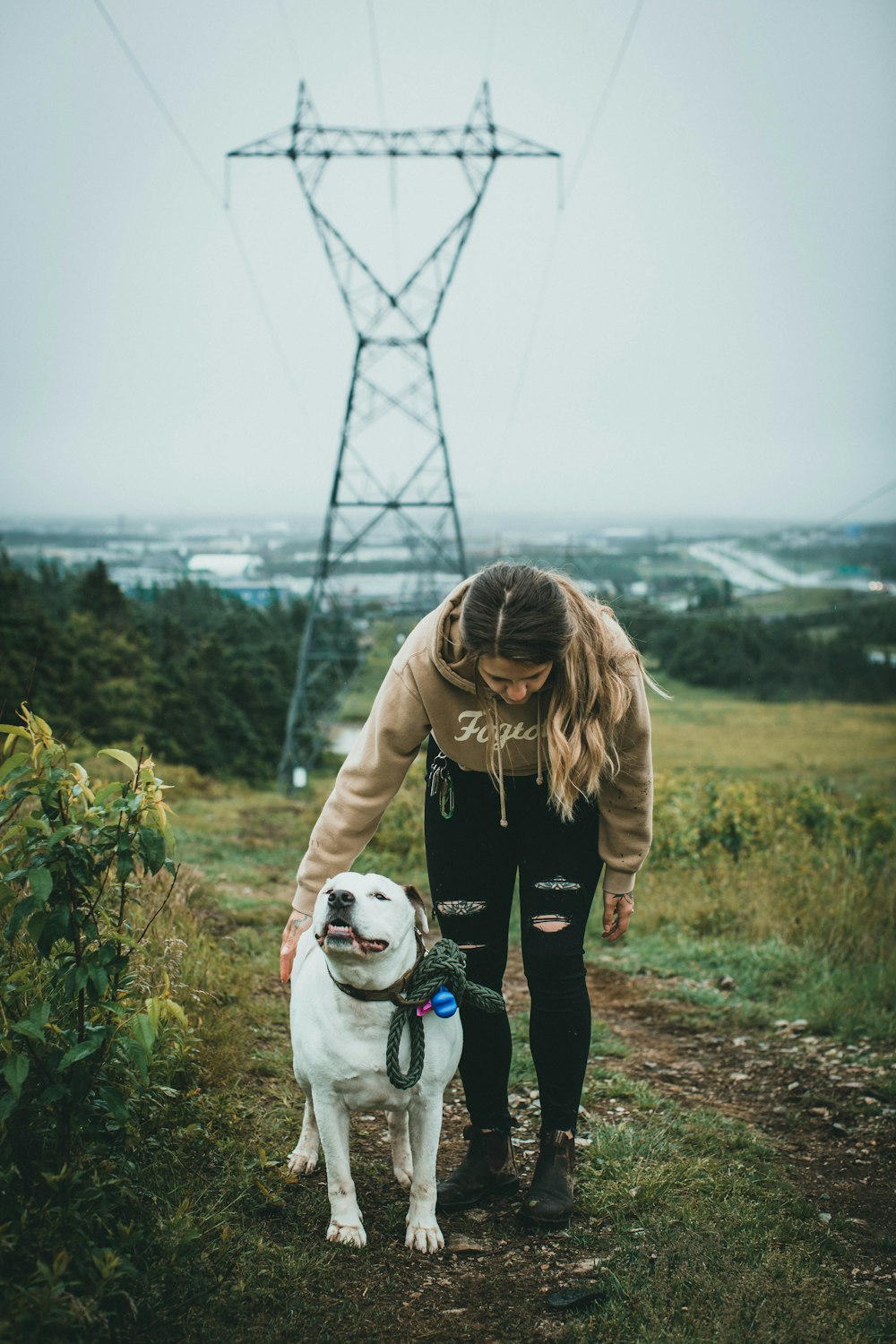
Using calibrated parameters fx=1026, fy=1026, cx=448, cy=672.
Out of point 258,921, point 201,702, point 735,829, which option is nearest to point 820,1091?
point 258,921

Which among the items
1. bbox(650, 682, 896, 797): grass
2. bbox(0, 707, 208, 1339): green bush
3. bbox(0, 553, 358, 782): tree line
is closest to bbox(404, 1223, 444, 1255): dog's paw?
bbox(0, 707, 208, 1339): green bush

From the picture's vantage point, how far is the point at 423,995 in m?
2.67

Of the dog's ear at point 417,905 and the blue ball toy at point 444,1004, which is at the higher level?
the dog's ear at point 417,905

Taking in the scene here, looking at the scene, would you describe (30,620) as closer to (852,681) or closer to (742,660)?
(742,660)

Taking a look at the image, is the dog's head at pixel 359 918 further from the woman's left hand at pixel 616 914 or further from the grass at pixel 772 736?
the grass at pixel 772 736

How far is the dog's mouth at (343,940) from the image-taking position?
2510 millimetres

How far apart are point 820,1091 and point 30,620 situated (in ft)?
69.7

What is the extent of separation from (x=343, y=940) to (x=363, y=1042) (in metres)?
0.33

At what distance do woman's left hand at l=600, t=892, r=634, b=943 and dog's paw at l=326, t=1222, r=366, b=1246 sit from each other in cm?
105

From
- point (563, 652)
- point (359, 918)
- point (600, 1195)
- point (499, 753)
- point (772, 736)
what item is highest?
point (563, 652)

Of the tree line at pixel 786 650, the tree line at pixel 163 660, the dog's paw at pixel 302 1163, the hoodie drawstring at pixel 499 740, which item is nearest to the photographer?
the hoodie drawstring at pixel 499 740

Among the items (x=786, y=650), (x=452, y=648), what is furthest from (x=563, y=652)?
(x=786, y=650)

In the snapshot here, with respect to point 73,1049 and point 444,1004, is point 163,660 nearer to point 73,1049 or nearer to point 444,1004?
point 444,1004

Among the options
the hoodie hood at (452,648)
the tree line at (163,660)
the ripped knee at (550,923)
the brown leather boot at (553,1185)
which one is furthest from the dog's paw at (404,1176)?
the tree line at (163,660)
